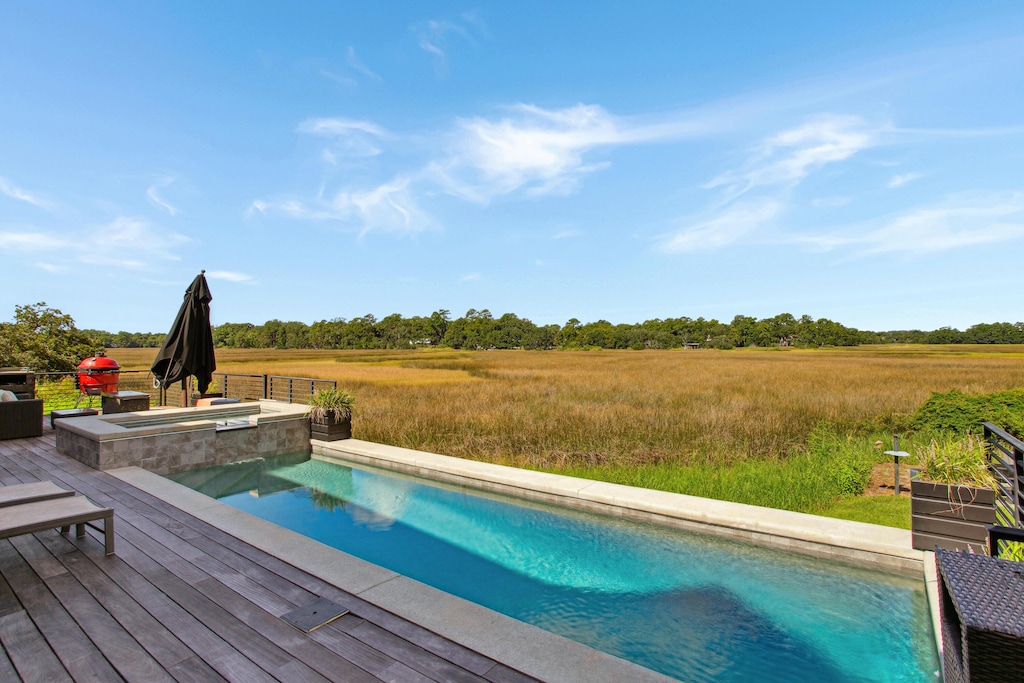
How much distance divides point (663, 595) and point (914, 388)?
51.5ft

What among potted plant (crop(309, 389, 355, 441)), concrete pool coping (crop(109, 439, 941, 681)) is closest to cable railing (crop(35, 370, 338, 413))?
potted plant (crop(309, 389, 355, 441))

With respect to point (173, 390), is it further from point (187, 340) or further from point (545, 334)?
point (545, 334)

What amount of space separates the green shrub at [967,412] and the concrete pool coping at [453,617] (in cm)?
732

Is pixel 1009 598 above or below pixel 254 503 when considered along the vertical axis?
above

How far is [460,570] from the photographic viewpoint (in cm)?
425

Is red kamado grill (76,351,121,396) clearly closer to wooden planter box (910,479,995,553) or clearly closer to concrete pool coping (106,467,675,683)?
concrete pool coping (106,467,675,683)

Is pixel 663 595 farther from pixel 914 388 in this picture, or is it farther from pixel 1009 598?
pixel 914 388

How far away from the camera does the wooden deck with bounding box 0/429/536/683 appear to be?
2.13m

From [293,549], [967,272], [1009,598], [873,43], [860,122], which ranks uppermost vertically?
[873,43]

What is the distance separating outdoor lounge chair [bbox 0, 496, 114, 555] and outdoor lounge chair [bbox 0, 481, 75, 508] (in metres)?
0.04

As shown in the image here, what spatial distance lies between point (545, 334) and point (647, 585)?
266 feet

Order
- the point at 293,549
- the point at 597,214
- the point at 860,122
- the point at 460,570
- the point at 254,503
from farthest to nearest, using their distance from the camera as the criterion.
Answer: the point at 597,214 → the point at 860,122 → the point at 254,503 → the point at 460,570 → the point at 293,549

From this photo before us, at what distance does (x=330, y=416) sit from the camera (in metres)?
8.31


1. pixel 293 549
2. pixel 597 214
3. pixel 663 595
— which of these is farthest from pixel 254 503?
pixel 597 214
